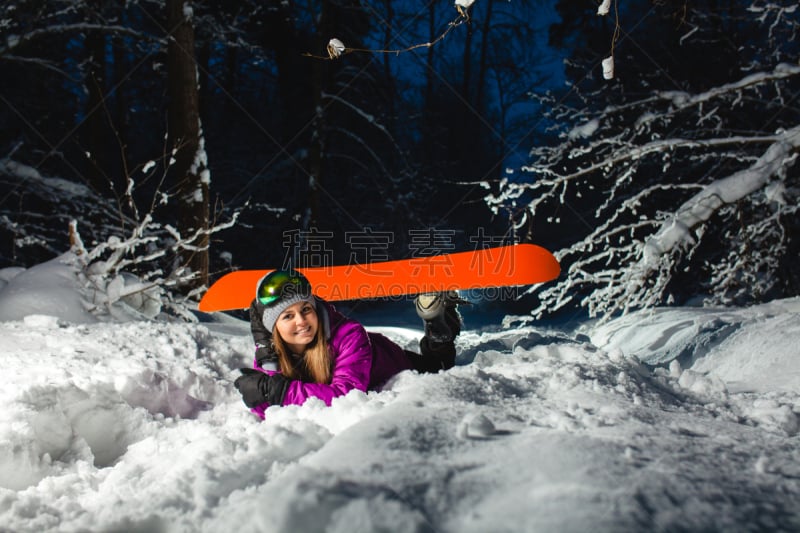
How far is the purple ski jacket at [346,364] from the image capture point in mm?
2500

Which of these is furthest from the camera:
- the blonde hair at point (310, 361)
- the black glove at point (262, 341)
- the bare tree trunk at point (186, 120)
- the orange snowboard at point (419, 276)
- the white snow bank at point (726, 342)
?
the bare tree trunk at point (186, 120)

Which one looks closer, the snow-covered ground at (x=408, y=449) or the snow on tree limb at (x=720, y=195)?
the snow-covered ground at (x=408, y=449)

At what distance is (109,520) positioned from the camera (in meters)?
1.32

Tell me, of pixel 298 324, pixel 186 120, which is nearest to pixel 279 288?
pixel 298 324

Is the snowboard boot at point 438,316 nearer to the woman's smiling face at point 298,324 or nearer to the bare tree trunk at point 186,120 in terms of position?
the woman's smiling face at point 298,324

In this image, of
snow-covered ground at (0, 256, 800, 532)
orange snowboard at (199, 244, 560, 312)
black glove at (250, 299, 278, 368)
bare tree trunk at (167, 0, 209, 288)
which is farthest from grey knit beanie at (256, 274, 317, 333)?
bare tree trunk at (167, 0, 209, 288)

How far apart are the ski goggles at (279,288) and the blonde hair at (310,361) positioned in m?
0.15

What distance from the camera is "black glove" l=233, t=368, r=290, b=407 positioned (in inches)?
98.4

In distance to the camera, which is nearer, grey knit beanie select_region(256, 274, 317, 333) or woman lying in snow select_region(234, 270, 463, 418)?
woman lying in snow select_region(234, 270, 463, 418)

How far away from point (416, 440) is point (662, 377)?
1.95 m

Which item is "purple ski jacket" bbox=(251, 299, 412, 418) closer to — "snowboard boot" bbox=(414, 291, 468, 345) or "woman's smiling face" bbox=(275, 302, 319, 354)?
"woman's smiling face" bbox=(275, 302, 319, 354)

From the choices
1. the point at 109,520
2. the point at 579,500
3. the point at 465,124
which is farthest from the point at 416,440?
the point at 465,124

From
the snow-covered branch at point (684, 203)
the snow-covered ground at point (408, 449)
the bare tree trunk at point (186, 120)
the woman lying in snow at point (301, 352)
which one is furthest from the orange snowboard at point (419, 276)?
the bare tree trunk at point (186, 120)

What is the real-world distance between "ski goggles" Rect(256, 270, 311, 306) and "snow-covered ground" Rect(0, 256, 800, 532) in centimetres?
70
